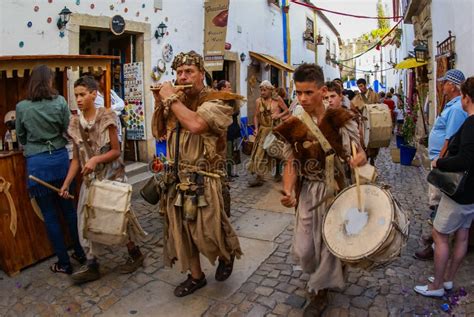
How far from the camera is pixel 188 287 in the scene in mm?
3244

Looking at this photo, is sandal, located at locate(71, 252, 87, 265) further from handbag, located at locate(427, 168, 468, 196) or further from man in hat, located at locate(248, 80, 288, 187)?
man in hat, located at locate(248, 80, 288, 187)

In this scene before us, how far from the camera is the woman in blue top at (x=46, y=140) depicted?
3504 millimetres

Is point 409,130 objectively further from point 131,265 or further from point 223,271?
point 131,265

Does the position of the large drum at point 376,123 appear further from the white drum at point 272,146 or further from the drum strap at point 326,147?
the drum strap at point 326,147

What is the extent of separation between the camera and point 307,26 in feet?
60.4

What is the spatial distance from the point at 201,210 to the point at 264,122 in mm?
3934

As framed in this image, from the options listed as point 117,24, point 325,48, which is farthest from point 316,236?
point 325,48

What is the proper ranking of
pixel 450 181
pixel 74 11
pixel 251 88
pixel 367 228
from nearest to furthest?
pixel 367 228 → pixel 450 181 → pixel 74 11 → pixel 251 88

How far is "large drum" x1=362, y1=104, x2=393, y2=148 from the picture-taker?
647 centimetres

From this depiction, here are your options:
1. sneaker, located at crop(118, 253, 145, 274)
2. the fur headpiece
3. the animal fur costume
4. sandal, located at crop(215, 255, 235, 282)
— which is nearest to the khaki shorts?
the animal fur costume

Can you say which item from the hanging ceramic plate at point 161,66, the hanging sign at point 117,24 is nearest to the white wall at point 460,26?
the hanging ceramic plate at point 161,66

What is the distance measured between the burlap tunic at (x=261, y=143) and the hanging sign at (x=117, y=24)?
8.42 feet

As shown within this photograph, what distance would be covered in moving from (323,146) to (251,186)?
165 inches

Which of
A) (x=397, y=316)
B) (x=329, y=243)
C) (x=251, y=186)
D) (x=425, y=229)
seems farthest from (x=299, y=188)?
(x=251, y=186)
